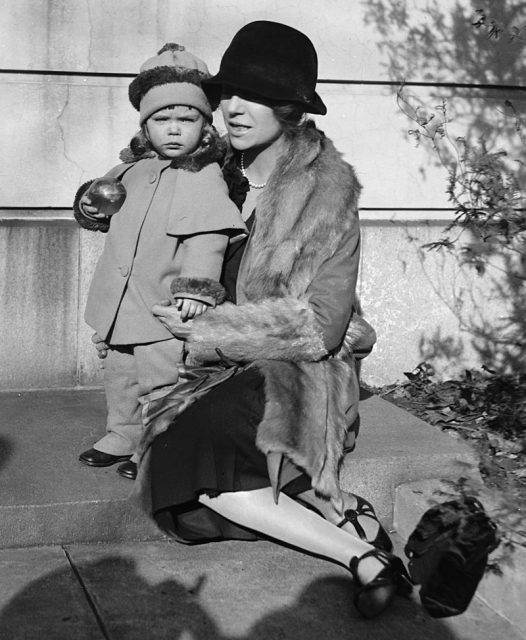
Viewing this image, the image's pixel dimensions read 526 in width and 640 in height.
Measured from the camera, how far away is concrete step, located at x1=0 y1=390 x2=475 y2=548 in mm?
3605

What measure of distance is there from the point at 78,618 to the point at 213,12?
3.37 meters

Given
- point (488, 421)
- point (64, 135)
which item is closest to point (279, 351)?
point (488, 421)

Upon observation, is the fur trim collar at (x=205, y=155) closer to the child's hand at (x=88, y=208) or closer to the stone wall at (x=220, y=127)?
the child's hand at (x=88, y=208)

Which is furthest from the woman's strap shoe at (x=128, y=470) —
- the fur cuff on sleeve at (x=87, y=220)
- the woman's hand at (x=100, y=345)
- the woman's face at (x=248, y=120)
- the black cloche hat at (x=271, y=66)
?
the black cloche hat at (x=271, y=66)

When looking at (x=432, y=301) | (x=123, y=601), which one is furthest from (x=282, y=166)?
(x=432, y=301)

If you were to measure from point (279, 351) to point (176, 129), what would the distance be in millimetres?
889

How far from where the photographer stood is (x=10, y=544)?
11.8 feet

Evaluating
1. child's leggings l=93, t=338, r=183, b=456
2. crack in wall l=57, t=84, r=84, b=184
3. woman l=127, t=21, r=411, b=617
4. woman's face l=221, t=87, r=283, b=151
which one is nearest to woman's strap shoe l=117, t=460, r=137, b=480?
child's leggings l=93, t=338, r=183, b=456

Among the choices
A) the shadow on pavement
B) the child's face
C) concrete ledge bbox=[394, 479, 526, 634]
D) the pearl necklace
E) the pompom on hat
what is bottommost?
the shadow on pavement

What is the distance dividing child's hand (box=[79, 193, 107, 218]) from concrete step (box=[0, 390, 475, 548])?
0.96 metres

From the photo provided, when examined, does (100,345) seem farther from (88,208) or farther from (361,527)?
(361,527)

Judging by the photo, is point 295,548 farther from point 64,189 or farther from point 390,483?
point 64,189

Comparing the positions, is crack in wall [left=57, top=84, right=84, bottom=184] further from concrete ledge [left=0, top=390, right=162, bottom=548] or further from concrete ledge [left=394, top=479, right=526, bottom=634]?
concrete ledge [left=394, top=479, right=526, bottom=634]

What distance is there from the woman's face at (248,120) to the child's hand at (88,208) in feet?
1.90
